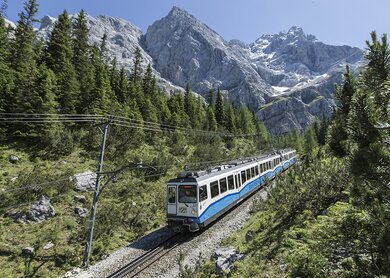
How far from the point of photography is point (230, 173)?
18891mm

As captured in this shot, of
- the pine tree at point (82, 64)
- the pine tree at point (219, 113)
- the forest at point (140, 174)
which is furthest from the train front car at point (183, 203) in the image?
the pine tree at point (219, 113)

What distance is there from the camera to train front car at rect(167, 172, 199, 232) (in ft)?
48.7

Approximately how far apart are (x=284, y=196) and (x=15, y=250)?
45.7 ft

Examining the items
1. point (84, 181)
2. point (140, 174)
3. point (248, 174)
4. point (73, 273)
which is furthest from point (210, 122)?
point (73, 273)

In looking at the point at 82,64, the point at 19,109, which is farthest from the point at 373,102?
the point at 82,64

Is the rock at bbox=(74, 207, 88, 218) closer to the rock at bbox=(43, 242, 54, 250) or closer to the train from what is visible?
the rock at bbox=(43, 242, 54, 250)

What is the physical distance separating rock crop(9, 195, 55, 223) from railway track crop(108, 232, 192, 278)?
25.0 ft

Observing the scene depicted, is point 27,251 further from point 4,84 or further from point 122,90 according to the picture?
point 122,90

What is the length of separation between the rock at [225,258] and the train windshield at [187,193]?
12.8ft

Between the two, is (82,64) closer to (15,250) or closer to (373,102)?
(15,250)

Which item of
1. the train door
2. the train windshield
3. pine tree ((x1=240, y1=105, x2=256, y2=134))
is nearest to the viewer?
the train windshield

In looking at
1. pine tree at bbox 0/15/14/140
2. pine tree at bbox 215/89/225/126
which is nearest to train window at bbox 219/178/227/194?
pine tree at bbox 0/15/14/140

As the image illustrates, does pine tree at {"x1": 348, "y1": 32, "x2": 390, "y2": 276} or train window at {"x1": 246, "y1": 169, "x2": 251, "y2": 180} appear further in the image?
train window at {"x1": 246, "y1": 169, "x2": 251, "y2": 180}

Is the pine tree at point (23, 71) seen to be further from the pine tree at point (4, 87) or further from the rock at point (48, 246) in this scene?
the rock at point (48, 246)
